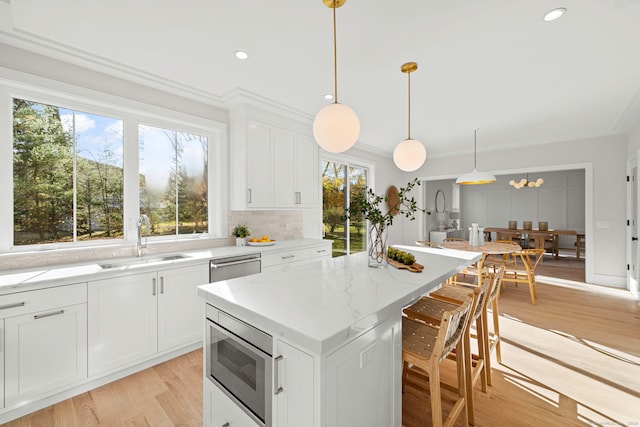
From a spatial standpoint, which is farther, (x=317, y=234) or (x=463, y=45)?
(x=317, y=234)

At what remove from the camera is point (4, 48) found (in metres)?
2.11

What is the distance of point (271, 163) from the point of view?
3553mm

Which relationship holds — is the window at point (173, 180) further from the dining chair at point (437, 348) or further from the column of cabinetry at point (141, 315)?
the dining chair at point (437, 348)

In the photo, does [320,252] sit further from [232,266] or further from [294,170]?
[232,266]

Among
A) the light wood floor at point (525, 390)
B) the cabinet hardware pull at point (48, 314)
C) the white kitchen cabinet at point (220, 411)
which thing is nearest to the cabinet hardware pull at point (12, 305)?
the cabinet hardware pull at point (48, 314)

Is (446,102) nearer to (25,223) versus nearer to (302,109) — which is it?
(302,109)

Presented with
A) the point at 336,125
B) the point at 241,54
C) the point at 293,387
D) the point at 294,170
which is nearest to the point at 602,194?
the point at 294,170

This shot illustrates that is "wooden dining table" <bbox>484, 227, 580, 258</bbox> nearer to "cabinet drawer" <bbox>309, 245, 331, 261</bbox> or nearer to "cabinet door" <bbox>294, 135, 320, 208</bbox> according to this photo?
"cabinet drawer" <bbox>309, 245, 331, 261</bbox>

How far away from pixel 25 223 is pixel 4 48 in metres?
1.36

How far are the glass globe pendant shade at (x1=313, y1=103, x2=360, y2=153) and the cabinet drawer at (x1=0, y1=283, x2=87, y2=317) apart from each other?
6.64ft

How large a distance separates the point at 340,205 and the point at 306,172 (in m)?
1.34

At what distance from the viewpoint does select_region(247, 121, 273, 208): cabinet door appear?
3.34m

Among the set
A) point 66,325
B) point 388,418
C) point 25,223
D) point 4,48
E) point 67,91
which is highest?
point 4,48

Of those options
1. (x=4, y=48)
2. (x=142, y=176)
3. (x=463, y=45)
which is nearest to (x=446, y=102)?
(x=463, y=45)
